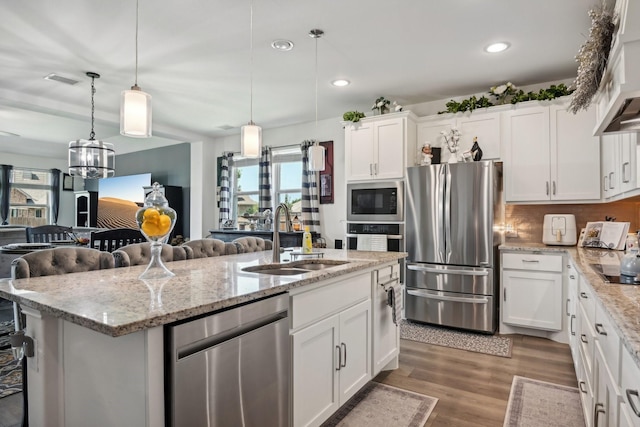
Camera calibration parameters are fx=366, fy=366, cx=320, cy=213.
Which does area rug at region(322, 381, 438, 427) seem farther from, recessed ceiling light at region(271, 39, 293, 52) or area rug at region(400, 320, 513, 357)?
recessed ceiling light at region(271, 39, 293, 52)

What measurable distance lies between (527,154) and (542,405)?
239 cm

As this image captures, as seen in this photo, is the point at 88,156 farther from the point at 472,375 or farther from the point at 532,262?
the point at 532,262

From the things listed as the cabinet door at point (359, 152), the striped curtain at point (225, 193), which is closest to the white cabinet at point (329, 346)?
the cabinet door at point (359, 152)

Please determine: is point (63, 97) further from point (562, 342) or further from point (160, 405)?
point (562, 342)

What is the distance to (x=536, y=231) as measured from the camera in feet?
13.0

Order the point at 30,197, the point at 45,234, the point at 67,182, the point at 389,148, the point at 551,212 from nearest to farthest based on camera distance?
1. the point at 551,212
2. the point at 389,148
3. the point at 45,234
4. the point at 30,197
5. the point at 67,182

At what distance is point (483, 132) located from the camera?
154 inches

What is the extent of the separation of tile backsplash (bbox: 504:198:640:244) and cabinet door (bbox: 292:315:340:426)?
9.63ft

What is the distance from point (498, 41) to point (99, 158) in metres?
4.43

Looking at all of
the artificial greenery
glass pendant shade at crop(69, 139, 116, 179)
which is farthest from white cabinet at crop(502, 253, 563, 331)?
glass pendant shade at crop(69, 139, 116, 179)

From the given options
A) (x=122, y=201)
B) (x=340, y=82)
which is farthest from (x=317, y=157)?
(x=122, y=201)

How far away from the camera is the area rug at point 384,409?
2117 mm

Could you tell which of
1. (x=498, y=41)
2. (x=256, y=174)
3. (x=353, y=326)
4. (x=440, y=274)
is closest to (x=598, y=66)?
(x=498, y=41)

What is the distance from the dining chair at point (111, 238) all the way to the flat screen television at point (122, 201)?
3.27 meters
